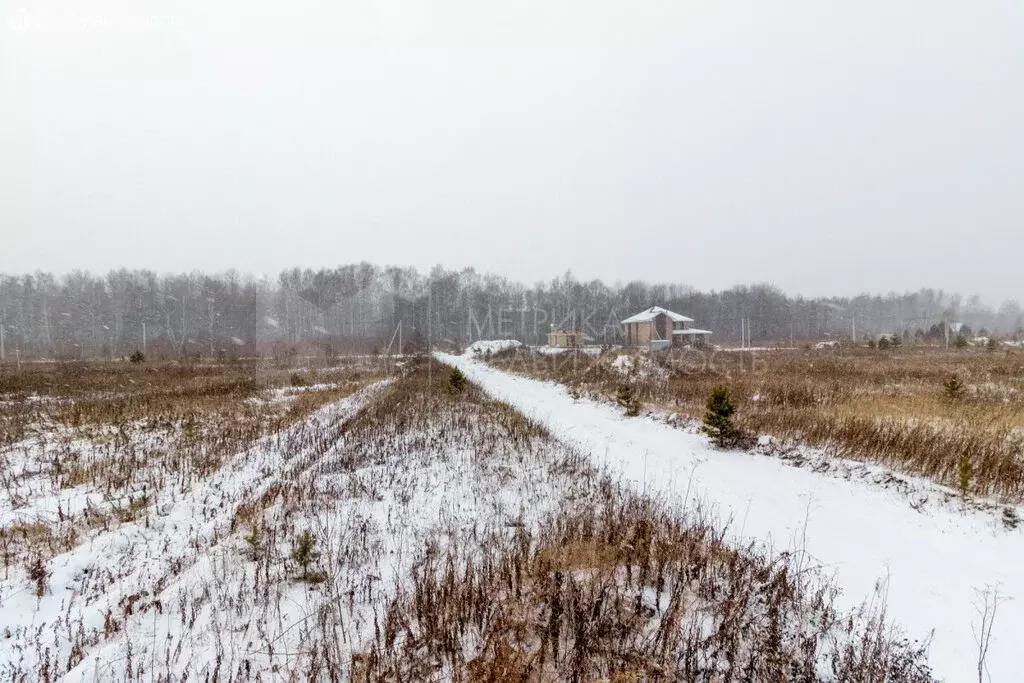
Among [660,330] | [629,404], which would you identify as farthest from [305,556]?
[660,330]

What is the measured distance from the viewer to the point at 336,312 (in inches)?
2837

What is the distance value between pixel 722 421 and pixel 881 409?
5.15 m

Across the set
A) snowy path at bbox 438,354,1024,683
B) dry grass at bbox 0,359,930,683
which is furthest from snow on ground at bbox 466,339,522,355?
dry grass at bbox 0,359,930,683

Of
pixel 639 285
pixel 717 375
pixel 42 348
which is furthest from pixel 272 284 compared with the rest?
pixel 717 375

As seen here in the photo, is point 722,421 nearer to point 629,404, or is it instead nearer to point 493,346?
point 629,404

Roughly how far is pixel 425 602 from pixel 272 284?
90.0 m

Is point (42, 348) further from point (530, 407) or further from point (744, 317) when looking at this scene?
point (744, 317)

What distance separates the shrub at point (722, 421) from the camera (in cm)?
909

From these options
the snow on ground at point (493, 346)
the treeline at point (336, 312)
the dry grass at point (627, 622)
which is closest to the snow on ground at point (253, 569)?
the dry grass at point (627, 622)

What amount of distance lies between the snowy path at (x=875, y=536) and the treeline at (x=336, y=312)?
46940mm

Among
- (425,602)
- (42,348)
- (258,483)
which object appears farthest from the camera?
(42,348)

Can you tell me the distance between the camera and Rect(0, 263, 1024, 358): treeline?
6259 cm

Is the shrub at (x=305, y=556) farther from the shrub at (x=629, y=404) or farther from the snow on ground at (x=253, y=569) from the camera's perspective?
the shrub at (x=629, y=404)

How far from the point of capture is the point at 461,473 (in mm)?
7727
